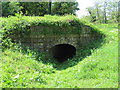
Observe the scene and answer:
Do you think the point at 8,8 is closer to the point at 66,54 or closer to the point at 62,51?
the point at 62,51

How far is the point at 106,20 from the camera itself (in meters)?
26.9

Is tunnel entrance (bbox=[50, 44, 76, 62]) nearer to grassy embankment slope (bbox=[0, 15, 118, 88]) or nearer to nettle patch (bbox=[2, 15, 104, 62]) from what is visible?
nettle patch (bbox=[2, 15, 104, 62])

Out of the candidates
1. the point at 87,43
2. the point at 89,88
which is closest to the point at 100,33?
the point at 87,43

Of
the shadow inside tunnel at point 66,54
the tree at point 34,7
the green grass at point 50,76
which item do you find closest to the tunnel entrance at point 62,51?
the shadow inside tunnel at point 66,54

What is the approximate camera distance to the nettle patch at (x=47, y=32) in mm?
9086

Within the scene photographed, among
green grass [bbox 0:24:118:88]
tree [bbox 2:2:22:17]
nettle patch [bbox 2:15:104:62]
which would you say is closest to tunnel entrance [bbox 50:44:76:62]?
nettle patch [bbox 2:15:104:62]

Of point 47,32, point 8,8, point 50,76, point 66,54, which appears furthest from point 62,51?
point 8,8

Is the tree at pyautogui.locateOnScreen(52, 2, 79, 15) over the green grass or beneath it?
over

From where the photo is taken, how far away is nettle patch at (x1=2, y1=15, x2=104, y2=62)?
29.8 ft

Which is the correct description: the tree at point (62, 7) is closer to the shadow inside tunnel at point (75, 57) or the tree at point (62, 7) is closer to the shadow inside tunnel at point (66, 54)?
the shadow inside tunnel at point (66, 54)

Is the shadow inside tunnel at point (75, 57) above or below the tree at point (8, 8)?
below

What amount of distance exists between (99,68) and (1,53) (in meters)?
4.62

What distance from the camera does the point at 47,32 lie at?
9.76 m

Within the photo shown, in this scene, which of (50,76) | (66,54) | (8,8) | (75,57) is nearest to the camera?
(50,76)
